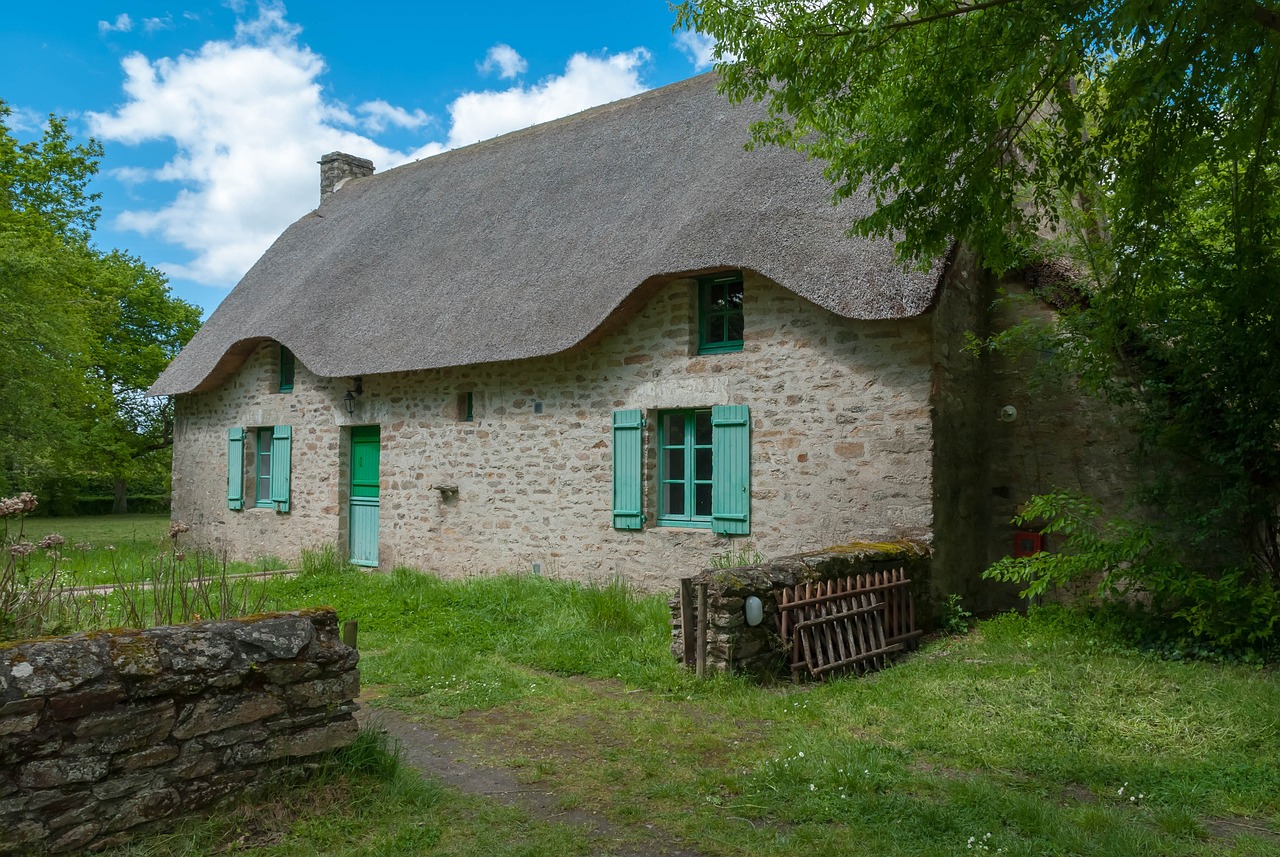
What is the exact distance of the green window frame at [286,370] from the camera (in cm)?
1270

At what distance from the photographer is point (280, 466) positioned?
1239 cm

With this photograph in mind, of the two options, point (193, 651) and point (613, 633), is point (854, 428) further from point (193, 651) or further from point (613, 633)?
point (193, 651)

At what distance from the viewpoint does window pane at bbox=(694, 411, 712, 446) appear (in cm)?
869

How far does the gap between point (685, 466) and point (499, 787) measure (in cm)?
491

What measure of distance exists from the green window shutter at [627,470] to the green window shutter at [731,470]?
0.80 meters

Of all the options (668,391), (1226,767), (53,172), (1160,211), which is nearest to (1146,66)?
(1160,211)

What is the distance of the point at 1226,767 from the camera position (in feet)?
13.8

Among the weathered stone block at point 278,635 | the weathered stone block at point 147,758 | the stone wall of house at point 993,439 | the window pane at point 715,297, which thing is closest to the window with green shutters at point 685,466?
the window pane at point 715,297

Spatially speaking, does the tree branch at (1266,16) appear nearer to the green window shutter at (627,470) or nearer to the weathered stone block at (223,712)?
the weathered stone block at (223,712)

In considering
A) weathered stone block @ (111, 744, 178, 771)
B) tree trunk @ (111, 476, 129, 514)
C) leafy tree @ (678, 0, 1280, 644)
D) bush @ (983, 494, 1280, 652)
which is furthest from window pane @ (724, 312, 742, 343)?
tree trunk @ (111, 476, 129, 514)

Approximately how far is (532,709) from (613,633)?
5.55ft

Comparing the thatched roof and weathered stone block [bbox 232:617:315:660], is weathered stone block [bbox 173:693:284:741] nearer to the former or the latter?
weathered stone block [bbox 232:617:315:660]

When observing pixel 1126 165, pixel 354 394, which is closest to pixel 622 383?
pixel 354 394

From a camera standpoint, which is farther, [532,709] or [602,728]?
[532,709]
